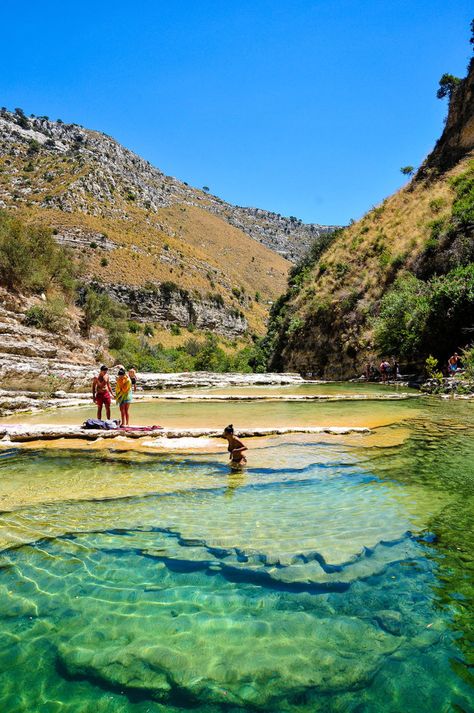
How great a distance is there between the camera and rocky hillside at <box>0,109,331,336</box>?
232ft

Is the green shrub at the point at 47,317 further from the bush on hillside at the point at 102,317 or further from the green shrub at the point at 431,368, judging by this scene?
the green shrub at the point at 431,368

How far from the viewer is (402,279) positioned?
2850cm

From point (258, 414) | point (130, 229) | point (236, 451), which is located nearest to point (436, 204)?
point (258, 414)

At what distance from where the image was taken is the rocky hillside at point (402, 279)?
75.3 ft

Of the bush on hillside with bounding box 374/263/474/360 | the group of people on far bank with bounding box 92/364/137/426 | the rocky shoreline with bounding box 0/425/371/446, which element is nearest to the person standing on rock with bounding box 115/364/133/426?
the group of people on far bank with bounding box 92/364/137/426

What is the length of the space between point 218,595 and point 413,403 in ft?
42.9

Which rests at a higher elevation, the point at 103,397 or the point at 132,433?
the point at 103,397

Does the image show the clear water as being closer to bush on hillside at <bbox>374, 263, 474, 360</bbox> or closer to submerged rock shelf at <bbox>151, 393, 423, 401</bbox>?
submerged rock shelf at <bbox>151, 393, 423, 401</bbox>

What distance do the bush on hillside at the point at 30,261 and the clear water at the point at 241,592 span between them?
83.4 ft

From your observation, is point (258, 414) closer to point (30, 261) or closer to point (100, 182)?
point (30, 261)

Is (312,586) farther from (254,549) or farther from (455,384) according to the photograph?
(455,384)

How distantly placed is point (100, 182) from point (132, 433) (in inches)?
3421

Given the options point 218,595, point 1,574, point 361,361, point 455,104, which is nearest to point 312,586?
point 218,595

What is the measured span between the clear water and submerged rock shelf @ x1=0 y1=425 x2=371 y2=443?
3025 millimetres
